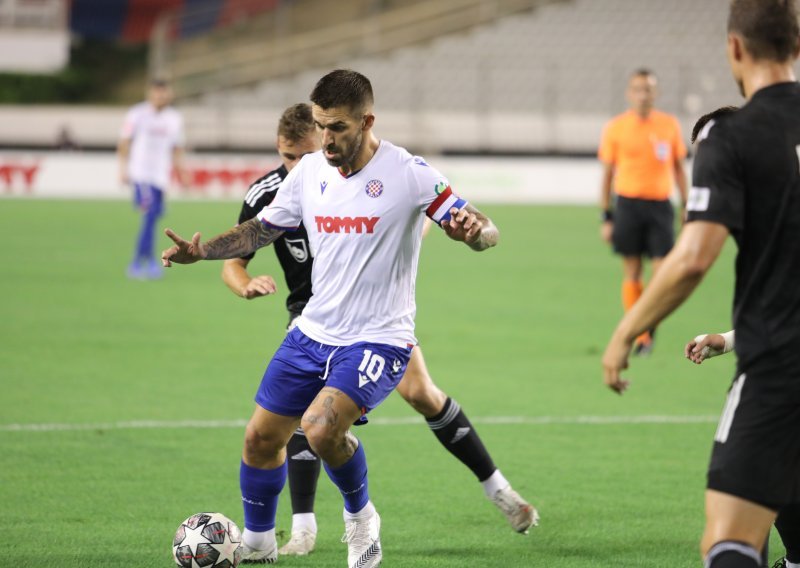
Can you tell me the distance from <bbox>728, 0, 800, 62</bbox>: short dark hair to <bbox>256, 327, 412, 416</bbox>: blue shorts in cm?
207

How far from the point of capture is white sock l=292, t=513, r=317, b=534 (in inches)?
222

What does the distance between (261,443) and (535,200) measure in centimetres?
2348

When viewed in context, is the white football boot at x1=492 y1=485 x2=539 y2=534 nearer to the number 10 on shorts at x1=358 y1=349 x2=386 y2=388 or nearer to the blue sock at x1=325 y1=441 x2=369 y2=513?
the blue sock at x1=325 y1=441 x2=369 y2=513

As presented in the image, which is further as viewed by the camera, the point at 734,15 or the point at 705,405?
the point at 705,405

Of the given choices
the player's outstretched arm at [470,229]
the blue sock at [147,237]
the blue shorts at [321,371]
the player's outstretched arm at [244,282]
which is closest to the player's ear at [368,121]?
the player's outstretched arm at [470,229]

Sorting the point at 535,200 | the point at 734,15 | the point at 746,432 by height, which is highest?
the point at 734,15

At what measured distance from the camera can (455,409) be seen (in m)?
5.92

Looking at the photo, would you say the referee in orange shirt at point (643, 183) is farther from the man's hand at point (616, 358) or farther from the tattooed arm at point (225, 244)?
the man's hand at point (616, 358)

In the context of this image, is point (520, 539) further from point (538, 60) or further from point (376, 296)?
point (538, 60)

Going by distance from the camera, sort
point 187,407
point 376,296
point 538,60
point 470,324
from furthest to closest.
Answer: point 538,60, point 470,324, point 187,407, point 376,296

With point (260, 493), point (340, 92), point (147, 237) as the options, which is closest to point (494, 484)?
point (260, 493)

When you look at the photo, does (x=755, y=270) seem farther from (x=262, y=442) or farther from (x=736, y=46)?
(x=262, y=442)

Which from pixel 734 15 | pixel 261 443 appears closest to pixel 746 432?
pixel 734 15

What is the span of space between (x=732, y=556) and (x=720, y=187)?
1.01m
